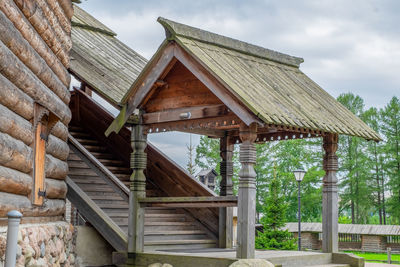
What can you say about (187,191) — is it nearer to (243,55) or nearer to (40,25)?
(243,55)

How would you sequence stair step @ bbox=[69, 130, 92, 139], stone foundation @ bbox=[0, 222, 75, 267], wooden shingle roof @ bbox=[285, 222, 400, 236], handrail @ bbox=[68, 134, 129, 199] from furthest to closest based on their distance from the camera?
wooden shingle roof @ bbox=[285, 222, 400, 236] < stair step @ bbox=[69, 130, 92, 139] < handrail @ bbox=[68, 134, 129, 199] < stone foundation @ bbox=[0, 222, 75, 267]

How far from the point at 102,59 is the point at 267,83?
190 inches

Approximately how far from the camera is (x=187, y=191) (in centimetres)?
1312

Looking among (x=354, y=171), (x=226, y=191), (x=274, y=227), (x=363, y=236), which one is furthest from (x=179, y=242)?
(x=354, y=171)

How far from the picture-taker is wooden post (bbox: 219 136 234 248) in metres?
12.5

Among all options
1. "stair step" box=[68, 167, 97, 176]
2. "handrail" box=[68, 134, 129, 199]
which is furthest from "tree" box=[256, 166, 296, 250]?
"handrail" box=[68, 134, 129, 199]

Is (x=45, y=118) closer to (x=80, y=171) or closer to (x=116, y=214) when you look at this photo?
(x=116, y=214)

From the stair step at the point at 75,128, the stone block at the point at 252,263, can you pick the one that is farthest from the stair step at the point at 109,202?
the stone block at the point at 252,263

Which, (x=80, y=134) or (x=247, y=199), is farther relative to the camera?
(x=80, y=134)

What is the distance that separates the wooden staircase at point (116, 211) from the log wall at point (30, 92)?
74cm

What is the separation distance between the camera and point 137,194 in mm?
10992

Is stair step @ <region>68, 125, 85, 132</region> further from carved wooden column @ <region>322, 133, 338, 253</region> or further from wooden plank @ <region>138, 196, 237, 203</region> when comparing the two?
carved wooden column @ <region>322, 133, 338, 253</region>

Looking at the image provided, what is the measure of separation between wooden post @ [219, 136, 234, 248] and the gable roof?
2502 mm

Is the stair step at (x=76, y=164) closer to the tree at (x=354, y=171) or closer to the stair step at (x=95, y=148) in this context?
the stair step at (x=95, y=148)
